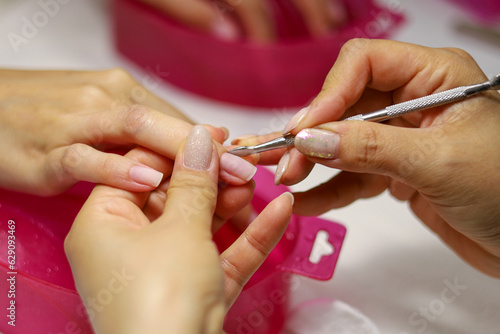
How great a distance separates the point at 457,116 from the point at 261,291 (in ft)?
1.05

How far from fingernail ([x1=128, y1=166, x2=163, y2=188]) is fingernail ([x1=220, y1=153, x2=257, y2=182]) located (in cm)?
8

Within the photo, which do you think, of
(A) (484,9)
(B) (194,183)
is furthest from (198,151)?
(A) (484,9)

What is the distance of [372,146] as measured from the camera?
53cm

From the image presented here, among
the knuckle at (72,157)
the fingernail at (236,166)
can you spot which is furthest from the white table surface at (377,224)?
the knuckle at (72,157)

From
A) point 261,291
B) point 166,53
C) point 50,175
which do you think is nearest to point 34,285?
point 50,175

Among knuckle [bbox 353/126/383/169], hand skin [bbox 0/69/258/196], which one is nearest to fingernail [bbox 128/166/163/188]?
hand skin [bbox 0/69/258/196]

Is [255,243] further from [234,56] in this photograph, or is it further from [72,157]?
[234,56]

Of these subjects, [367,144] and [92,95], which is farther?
[92,95]

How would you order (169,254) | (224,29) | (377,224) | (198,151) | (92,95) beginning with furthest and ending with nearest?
1. (224,29)
2. (377,224)
3. (92,95)
4. (198,151)
5. (169,254)

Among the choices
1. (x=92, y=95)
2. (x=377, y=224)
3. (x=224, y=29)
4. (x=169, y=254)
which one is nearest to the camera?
(x=169, y=254)

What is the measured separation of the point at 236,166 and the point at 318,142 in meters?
0.10

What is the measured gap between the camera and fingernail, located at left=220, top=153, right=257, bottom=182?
578 mm

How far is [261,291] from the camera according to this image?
2.09 feet

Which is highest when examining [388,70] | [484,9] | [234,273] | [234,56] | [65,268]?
[484,9]
